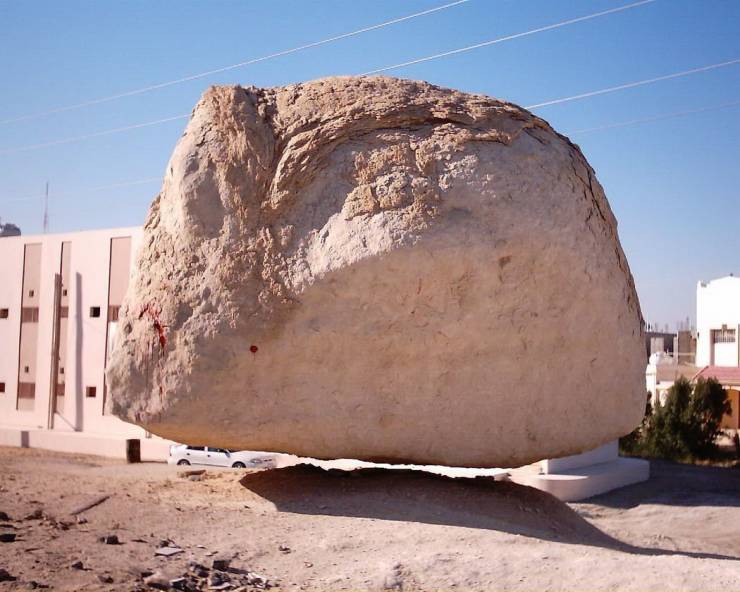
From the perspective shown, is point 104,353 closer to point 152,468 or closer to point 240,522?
point 152,468

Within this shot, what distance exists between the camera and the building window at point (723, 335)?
3325 cm

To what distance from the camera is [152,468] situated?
10195mm

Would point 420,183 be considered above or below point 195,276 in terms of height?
above

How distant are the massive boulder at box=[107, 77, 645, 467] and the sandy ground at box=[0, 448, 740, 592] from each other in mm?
499

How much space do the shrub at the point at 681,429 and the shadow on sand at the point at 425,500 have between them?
16.7 metres

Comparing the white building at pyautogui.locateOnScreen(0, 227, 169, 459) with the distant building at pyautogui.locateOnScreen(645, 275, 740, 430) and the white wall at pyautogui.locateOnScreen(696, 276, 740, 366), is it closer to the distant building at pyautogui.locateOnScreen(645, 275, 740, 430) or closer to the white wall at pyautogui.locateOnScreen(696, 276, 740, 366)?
the distant building at pyautogui.locateOnScreen(645, 275, 740, 430)

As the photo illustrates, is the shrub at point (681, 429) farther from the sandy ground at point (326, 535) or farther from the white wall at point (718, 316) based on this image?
the sandy ground at point (326, 535)

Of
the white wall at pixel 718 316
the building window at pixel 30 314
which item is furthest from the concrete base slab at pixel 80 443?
the white wall at pixel 718 316

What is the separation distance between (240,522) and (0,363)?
18.2 meters

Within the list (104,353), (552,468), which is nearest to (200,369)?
(552,468)

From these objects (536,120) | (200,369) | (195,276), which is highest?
(536,120)

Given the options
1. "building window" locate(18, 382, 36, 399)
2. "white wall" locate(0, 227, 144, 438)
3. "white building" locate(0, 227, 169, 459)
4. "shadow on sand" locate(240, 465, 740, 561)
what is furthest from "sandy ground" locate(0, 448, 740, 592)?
"building window" locate(18, 382, 36, 399)

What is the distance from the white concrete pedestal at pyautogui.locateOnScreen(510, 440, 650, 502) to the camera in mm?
14586

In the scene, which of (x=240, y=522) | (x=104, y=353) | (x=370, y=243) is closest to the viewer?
(x=240, y=522)
